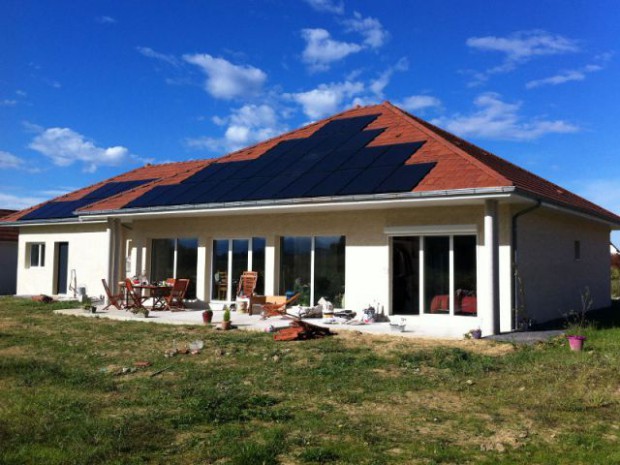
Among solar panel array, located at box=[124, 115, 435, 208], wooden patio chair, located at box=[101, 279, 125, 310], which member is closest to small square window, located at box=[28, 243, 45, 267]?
wooden patio chair, located at box=[101, 279, 125, 310]

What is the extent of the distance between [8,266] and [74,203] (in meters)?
6.74

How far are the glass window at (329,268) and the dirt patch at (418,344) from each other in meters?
3.19

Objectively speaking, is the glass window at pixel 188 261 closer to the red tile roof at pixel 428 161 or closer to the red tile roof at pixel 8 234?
the red tile roof at pixel 428 161

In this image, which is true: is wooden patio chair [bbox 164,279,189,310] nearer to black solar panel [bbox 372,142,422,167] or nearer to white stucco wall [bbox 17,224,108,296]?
white stucco wall [bbox 17,224,108,296]

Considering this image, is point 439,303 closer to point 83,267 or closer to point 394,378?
point 394,378

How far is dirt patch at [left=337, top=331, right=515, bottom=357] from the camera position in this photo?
9203 mm

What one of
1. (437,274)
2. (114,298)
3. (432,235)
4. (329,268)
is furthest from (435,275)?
(114,298)

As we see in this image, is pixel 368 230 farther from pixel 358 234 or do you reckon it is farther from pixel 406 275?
pixel 406 275

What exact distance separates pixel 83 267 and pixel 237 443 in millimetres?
16873

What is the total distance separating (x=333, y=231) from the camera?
14.2 m

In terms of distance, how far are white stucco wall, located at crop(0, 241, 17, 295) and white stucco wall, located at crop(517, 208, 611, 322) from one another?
22.3 metres

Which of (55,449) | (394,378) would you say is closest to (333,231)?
(394,378)

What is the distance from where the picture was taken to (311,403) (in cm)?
620

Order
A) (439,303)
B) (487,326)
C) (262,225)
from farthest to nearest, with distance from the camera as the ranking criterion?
(262,225) < (439,303) < (487,326)
